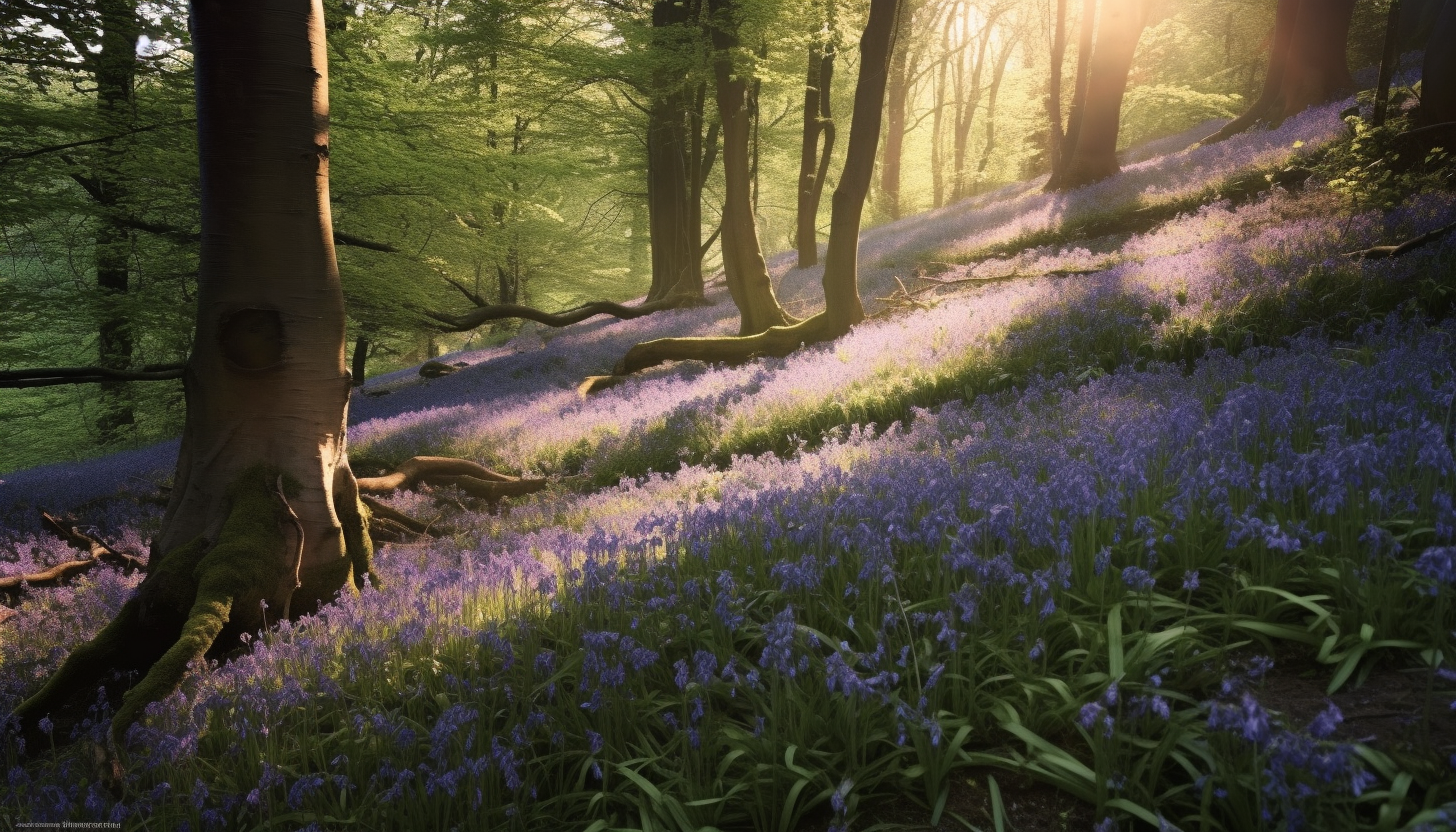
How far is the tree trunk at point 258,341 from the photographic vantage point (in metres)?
3.71

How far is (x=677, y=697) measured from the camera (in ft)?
8.57

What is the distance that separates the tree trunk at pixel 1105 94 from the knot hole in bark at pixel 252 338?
17698 millimetres

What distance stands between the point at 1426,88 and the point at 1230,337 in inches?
190

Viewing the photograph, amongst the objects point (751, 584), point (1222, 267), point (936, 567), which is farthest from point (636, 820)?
point (1222, 267)

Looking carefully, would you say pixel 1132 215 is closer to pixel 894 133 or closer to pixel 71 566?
pixel 71 566

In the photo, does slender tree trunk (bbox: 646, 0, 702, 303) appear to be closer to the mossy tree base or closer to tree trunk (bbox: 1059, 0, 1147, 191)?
tree trunk (bbox: 1059, 0, 1147, 191)

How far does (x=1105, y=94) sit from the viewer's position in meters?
16.2

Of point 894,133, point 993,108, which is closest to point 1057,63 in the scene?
point 894,133

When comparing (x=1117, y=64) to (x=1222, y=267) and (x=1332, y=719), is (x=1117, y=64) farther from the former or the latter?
(x=1332, y=719)

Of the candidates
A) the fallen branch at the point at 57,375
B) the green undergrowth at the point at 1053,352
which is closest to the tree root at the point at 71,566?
the fallen branch at the point at 57,375

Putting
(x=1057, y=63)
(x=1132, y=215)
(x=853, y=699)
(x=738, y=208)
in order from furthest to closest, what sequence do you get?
(x=1057, y=63) < (x=738, y=208) < (x=1132, y=215) < (x=853, y=699)

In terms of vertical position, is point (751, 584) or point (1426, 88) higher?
point (1426, 88)

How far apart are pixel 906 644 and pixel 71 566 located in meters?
5.98

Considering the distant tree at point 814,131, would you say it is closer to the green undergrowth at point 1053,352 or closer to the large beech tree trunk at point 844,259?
the large beech tree trunk at point 844,259
